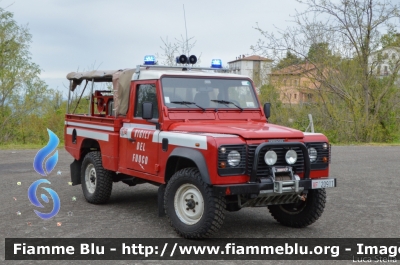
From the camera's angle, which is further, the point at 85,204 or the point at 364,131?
the point at 364,131

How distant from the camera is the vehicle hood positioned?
21.3 ft

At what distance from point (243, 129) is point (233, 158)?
0.62 metres

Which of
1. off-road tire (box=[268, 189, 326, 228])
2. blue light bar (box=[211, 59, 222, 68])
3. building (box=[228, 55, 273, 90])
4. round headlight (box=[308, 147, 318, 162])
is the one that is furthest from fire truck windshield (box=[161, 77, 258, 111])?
building (box=[228, 55, 273, 90])

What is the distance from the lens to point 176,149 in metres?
6.78

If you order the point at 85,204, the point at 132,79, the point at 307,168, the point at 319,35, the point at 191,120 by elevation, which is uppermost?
the point at 319,35

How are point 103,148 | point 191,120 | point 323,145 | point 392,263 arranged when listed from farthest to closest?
point 103,148
point 191,120
point 323,145
point 392,263

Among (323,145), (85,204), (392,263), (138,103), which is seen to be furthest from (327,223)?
(85,204)

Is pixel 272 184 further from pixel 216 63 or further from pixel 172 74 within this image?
pixel 216 63

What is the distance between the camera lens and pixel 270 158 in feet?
21.1

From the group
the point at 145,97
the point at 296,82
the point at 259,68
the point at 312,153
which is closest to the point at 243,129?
the point at 312,153

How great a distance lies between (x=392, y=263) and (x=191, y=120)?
3.16 metres

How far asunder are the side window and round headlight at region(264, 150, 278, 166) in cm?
187

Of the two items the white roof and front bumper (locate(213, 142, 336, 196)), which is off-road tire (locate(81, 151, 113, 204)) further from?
front bumper (locate(213, 142, 336, 196))

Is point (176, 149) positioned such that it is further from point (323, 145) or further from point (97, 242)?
point (323, 145)
